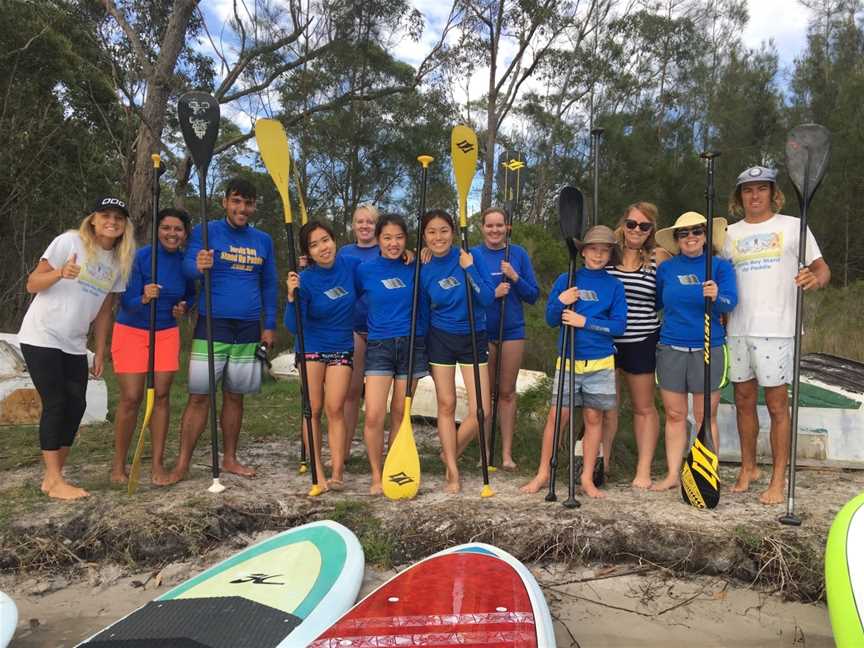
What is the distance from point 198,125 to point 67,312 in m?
1.47

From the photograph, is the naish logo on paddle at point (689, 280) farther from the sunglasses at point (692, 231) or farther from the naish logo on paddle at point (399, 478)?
the naish logo on paddle at point (399, 478)

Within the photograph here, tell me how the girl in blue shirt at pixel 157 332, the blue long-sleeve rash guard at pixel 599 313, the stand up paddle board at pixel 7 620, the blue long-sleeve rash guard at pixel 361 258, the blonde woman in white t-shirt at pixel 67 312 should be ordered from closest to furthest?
the stand up paddle board at pixel 7 620
the blonde woman in white t-shirt at pixel 67 312
the blue long-sleeve rash guard at pixel 599 313
the girl in blue shirt at pixel 157 332
the blue long-sleeve rash guard at pixel 361 258

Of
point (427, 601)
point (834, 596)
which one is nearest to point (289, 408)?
point (427, 601)

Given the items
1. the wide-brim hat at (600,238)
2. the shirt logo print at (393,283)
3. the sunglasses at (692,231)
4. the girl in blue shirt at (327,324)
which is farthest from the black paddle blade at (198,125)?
the sunglasses at (692,231)

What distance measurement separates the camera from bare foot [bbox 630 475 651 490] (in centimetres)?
389

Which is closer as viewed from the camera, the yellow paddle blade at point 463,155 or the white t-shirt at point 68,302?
the white t-shirt at point 68,302

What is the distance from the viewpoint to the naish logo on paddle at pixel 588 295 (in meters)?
3.72

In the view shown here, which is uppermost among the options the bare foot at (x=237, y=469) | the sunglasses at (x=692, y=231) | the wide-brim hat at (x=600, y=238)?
the sunglasses at (x=692, y=231)

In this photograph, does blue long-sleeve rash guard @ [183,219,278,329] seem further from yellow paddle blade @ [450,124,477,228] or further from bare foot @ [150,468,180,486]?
yellow paddle blade @ [450,124,477,228]

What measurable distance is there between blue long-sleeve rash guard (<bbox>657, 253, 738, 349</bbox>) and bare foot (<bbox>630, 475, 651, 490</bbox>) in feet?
2.86

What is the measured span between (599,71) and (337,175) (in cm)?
1019

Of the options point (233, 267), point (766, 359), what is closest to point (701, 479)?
point (766, 359)

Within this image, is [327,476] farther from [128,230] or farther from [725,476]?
[725,476]

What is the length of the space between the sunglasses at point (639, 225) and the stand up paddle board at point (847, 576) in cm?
180
